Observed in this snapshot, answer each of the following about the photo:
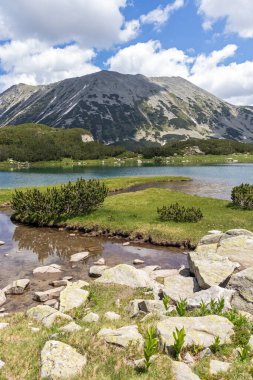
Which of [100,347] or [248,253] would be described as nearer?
[100,347]

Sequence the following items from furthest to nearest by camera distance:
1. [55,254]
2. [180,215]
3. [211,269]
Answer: [180,215] → [55,254] → [211,269]

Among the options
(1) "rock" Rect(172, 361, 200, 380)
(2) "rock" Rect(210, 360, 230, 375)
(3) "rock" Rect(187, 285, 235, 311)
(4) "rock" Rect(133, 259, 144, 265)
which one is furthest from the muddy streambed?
(2) "rock" Rect(210, 360, 230, 375)

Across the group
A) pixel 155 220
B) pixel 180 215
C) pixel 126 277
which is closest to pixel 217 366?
pixel 126 277

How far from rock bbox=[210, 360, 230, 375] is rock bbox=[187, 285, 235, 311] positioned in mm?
4478

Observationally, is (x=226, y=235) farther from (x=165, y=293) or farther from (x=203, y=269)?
(x=165, y=293)

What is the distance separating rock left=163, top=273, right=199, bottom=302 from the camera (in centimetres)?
1891

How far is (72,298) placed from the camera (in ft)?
61.7

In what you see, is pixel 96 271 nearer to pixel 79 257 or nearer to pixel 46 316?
pixel 79 257

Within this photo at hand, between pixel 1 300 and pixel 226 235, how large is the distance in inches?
649

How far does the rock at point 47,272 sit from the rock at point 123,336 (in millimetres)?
14161

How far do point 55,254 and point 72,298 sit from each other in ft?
→ 51.0

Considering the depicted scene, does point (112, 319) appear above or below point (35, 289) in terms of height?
above

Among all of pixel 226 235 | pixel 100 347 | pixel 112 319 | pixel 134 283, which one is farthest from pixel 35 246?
pixel 100 347

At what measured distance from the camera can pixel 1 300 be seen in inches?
846
